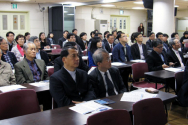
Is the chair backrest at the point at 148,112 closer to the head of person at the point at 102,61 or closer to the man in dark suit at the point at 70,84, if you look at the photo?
the man in dark suit at the point at 70,84

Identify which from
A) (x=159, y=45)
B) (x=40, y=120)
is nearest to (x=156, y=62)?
(x=159, y=45)

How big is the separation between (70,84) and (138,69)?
2.18 metres

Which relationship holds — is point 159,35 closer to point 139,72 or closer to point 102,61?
point 139,72

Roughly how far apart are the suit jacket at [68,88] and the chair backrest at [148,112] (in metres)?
0.87

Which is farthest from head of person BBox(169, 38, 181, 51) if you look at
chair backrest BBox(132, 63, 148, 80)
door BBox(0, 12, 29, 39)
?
door BBox(0, 12, 29, 39)

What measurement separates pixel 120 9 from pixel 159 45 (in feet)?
34.6

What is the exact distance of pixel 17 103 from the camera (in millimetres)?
2561

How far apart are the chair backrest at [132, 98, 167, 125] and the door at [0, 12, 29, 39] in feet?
34.8

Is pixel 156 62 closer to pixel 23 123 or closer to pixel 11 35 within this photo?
pixel 23 123

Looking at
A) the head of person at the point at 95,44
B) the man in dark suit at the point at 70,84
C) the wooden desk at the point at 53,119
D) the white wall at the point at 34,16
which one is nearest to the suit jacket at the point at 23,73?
the man in dark suit at the point at 70,84

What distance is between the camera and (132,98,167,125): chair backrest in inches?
81.2

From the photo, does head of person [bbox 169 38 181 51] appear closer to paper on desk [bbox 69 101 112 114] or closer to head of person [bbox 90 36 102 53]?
head of person [bbox 90 36 102 53]

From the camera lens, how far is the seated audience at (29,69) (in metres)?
3.69

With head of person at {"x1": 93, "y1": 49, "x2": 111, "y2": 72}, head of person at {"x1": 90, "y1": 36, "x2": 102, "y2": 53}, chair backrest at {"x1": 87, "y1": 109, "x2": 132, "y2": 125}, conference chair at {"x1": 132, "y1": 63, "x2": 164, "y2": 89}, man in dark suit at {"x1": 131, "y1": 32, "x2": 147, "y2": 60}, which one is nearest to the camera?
chair backrest at {"x1": 87, "y1": 109, "x2": 132, "y2": 125}
